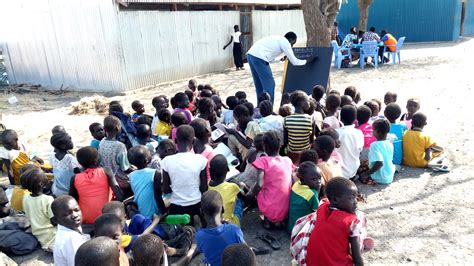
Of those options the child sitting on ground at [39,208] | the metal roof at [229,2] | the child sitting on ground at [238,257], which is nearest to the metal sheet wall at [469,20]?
the metal roof at [229,2]

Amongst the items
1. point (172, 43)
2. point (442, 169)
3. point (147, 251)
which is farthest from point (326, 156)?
point (172, 43)

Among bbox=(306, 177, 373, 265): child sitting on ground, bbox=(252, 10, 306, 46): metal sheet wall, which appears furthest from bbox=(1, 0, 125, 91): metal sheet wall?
bbox=(306, 177, 373, 265): child sitting on ground

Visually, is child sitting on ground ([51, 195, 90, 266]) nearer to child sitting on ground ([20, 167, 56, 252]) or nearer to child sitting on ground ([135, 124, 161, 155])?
child sitting on ground ([20, 167, 56, 252])

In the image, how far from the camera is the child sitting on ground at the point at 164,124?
16.6ft

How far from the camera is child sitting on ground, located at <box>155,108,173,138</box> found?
5059 mm

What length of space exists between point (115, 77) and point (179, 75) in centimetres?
236

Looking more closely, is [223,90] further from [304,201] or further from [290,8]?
[290,8]

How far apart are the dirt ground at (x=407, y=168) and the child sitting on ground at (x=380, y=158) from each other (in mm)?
104

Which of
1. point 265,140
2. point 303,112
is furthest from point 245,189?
point 303,112

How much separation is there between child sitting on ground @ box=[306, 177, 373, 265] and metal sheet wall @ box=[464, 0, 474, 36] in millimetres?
25740

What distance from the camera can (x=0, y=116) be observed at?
8922 millimetres

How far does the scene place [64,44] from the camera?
11680 mm

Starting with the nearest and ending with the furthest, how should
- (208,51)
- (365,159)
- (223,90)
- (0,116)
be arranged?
(365,159), (0,116), (223,90), (208,51)

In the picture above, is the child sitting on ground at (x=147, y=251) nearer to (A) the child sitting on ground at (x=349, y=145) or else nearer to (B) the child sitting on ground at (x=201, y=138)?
(B) the child sitting on ground at (x=201, y=138)
